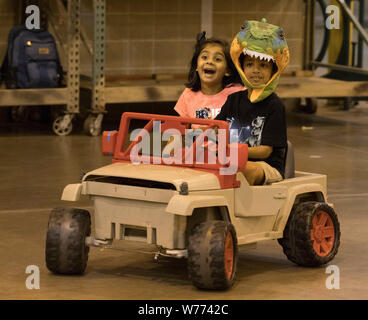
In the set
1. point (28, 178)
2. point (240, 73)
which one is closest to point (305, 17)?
point (28, 178)

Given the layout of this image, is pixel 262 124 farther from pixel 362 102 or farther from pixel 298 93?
pixel 362 102

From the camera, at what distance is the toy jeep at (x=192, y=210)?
4840 millimetres

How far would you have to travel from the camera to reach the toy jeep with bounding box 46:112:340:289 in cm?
484

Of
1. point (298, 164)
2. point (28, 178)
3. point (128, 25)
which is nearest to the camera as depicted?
point (28, 178)

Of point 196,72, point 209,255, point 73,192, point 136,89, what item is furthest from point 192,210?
point 136,89

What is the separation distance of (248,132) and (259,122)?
0.08 metres

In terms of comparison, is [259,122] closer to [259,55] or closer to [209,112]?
[259,55]

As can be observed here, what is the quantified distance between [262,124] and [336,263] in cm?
83

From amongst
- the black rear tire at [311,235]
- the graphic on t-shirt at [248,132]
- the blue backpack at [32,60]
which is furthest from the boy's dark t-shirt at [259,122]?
the blue backpack at [32,60]

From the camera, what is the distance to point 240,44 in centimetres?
543

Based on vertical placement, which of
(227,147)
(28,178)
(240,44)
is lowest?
(28,178)

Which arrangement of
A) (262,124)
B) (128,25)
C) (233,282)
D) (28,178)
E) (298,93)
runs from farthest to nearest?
(128,25)
(298,93)
(28,178)
(262,124)
(233,282)

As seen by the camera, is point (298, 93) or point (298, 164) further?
point (298, 93)

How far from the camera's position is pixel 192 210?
4785 millimetres
